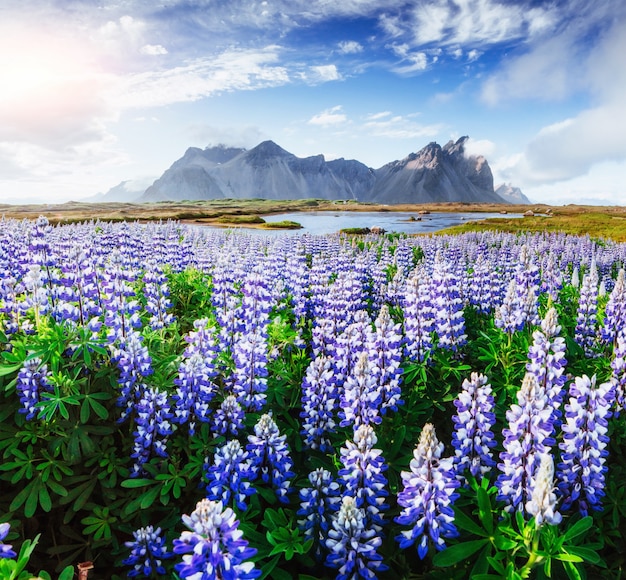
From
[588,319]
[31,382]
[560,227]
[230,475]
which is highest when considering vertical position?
[560,227]

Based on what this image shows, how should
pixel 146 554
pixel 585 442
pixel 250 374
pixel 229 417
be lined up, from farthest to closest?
pixel 250 374 < pixel 229 417 < pixel 146 554 < pixel 585 442

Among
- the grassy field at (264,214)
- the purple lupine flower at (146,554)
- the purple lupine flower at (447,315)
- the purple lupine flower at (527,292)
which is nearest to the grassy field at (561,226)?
the grassy field at (264,214)

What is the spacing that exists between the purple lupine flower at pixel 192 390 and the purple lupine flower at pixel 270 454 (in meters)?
0.66

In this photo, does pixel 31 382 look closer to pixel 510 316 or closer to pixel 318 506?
pixel 318 506

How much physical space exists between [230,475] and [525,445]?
1921 mm

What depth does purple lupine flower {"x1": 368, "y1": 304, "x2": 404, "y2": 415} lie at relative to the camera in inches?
146

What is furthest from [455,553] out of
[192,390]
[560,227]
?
[560,227]

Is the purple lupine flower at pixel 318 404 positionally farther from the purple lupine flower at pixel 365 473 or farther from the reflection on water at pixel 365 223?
the reflection on water at pixel 365 223

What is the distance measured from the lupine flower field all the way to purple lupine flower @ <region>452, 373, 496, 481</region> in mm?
16

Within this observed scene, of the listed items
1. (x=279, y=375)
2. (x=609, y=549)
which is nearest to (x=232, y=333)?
(x=279, y=375)

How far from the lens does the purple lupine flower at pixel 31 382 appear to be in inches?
137

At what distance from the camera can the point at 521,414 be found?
264 centimetres

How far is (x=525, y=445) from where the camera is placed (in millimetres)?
2592

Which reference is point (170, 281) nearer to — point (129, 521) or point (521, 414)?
point (129, 521)
